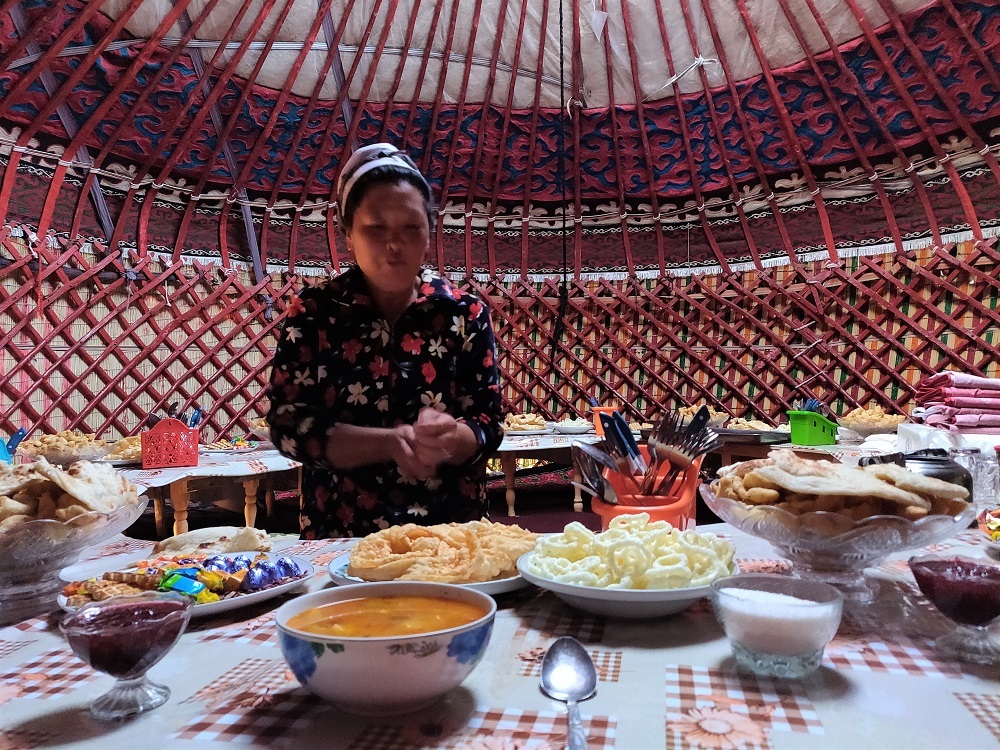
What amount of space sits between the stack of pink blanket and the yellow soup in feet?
7.35

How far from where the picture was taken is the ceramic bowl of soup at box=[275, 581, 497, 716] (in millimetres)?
356

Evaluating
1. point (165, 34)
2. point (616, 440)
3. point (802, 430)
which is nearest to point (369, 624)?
point (616, 440)

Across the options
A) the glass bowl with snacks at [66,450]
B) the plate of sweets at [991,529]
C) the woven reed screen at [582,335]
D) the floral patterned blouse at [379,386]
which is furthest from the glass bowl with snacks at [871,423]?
the glass bowl with snacks at [66,450]

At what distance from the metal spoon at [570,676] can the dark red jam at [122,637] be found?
0.86 ft

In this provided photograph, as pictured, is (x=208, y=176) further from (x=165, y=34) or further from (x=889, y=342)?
(x=889, y=342)

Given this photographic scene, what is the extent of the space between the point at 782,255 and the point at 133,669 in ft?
13.3

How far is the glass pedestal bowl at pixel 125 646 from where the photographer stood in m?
0.40

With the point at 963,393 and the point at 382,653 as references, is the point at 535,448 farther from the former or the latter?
the point at 382,653

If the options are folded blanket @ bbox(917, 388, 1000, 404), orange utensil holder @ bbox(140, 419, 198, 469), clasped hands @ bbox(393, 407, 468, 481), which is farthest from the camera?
folded blanket @ bbox(917, 388, 1000, 404)

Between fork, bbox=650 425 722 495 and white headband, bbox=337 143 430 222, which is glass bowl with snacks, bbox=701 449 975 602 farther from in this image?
white headband, bbox=337 143 430 222

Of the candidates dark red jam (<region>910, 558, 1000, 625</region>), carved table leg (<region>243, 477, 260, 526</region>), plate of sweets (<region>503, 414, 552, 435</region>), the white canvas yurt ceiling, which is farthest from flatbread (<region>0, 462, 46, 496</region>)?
the white canvas yurt ceiling

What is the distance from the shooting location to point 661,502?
2.40 ft

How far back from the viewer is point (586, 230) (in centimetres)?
430

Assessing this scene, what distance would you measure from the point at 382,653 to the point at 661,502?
46cm
